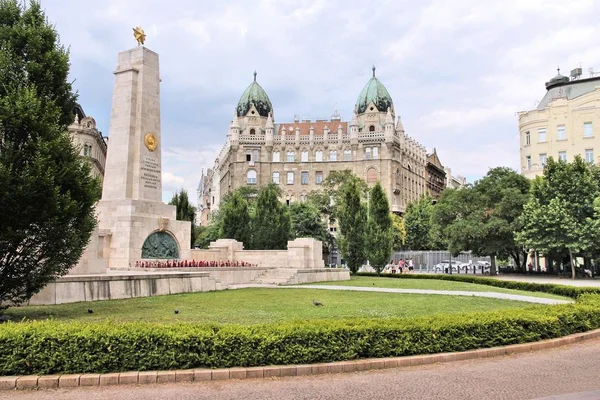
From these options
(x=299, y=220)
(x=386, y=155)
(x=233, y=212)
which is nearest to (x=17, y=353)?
(x=233, y=212)

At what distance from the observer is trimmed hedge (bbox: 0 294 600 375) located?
801 cm

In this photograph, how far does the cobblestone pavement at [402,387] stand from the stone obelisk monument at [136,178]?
1625cm

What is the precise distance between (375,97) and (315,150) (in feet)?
52.6

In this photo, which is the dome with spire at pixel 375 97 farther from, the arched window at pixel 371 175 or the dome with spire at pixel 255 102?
the dome with spire at pixel 255 102

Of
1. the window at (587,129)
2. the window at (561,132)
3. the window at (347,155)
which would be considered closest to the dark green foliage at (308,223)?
the window at (347,155)

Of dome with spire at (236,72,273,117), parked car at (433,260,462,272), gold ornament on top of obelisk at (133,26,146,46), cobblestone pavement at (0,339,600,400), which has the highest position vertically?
dome with spire at (236,72,273,117)

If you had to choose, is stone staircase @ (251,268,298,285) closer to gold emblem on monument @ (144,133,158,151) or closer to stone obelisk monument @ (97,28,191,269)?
stone obelisk monument @ (97,28,191,269)

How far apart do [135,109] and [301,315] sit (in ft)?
52.6

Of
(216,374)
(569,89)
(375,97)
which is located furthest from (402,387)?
(375,97)

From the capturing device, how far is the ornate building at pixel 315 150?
97500mm

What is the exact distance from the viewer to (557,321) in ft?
39.3

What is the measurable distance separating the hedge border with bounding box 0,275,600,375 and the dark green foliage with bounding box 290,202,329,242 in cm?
5645

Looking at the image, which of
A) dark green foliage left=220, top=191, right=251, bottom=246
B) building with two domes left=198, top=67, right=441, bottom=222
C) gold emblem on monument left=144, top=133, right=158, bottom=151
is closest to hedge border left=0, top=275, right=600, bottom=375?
gold emblem on monument left=144, top=133, right=158, bottom=151

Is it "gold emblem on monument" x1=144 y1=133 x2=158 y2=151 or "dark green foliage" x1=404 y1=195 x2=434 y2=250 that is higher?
"gold emblem on monument" x1=144 y1=133 x2=158 y2=151
